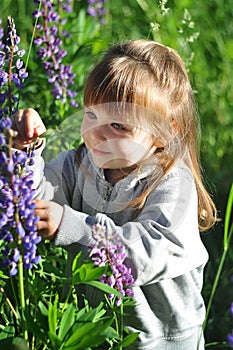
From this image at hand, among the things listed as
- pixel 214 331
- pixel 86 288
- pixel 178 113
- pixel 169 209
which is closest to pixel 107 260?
pixel 169 209

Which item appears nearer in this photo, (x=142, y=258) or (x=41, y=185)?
(x=142, y=258)

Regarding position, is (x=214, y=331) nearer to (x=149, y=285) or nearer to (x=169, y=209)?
(x=149, y=285)

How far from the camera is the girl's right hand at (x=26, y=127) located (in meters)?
1.97

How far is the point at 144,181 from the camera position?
213 cm

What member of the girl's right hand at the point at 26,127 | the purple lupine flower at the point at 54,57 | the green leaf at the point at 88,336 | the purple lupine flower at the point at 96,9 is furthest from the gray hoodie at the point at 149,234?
the purple lupine flower at the point at 96,9

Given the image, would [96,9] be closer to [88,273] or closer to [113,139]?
[113,139]

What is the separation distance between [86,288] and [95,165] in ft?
1.07

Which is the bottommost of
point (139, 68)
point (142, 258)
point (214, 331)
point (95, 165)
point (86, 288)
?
point (214, 331)

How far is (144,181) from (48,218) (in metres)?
0.42

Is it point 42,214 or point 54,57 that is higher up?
point 54,57

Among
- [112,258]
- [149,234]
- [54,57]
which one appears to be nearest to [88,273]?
[112,258]

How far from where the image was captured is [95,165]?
224 centimetres

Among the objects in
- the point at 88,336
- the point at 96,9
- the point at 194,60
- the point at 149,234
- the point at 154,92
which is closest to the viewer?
the point at 88,336

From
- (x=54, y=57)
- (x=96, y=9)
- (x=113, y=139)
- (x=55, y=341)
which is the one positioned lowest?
(x=55, y=341)
